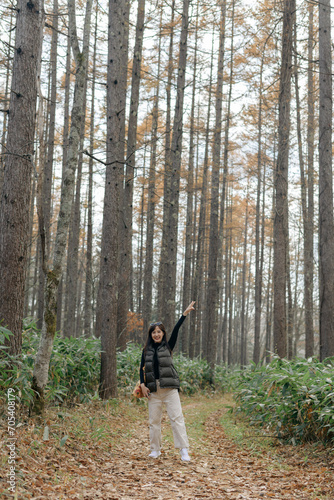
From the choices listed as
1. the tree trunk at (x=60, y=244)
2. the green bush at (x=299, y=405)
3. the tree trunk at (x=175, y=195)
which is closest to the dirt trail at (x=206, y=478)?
the green bush at (x=299, y=405)

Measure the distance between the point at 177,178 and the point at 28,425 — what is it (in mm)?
9846

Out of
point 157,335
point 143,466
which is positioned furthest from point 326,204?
point 143,466

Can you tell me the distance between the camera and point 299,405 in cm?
630

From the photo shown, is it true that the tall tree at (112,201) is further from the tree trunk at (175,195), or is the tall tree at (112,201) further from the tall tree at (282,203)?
the tree trunk at (175,195)

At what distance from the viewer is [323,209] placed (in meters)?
9.58

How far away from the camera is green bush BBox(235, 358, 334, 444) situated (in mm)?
5801

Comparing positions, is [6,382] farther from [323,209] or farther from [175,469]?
[323,209]

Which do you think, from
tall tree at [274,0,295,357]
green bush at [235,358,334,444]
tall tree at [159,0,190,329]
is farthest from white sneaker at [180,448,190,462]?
tall tree at [159,0,190,329]

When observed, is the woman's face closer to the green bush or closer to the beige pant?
the beige pant

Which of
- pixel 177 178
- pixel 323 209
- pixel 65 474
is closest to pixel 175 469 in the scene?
pixel 65 474

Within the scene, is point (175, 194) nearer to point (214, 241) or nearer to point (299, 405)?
point (214, 241)

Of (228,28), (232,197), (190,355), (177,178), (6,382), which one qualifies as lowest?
(190,355)

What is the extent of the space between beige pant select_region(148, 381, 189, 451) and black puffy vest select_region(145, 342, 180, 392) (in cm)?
13

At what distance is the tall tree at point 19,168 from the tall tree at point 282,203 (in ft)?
19.8
